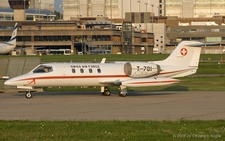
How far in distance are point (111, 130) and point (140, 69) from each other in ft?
49.4

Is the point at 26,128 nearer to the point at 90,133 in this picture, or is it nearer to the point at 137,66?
the point at 90,133

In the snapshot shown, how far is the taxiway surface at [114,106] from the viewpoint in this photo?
24.9 meters

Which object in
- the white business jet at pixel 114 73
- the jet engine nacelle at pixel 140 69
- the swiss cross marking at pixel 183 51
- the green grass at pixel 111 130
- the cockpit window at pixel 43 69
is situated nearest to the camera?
the green grass at pixel 111 130

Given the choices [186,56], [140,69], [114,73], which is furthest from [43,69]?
[186,56]

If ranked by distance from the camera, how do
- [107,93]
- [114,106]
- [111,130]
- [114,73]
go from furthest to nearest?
1. [107,93]
2. [114,73]
3. [114,106]
4. [111,130]

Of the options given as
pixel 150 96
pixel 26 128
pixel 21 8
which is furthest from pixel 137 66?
pixel 21 8

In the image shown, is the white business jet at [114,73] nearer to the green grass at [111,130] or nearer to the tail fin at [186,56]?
the tail fin at [186,56]

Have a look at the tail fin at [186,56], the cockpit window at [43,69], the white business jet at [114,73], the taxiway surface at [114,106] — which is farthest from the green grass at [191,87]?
the cockpit window at [43,69]

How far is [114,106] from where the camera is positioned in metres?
29.0

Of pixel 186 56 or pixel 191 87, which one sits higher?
pixel 186 56

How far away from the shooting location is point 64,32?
539 ft

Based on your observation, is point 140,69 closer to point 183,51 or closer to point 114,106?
point 183,51

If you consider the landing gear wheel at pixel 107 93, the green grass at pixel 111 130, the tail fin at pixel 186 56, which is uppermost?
the tail fin at pixel 186 56

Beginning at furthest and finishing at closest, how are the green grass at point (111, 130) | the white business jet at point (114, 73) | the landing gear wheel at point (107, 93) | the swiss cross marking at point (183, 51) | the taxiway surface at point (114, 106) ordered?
the swiss cross marking at point (183, 51) < the landing gear wheel at point (107, 93) < the white business jet at point (114, 73) < the taxiway surface at point (114, 106) < the green grass at point (111, 130)
